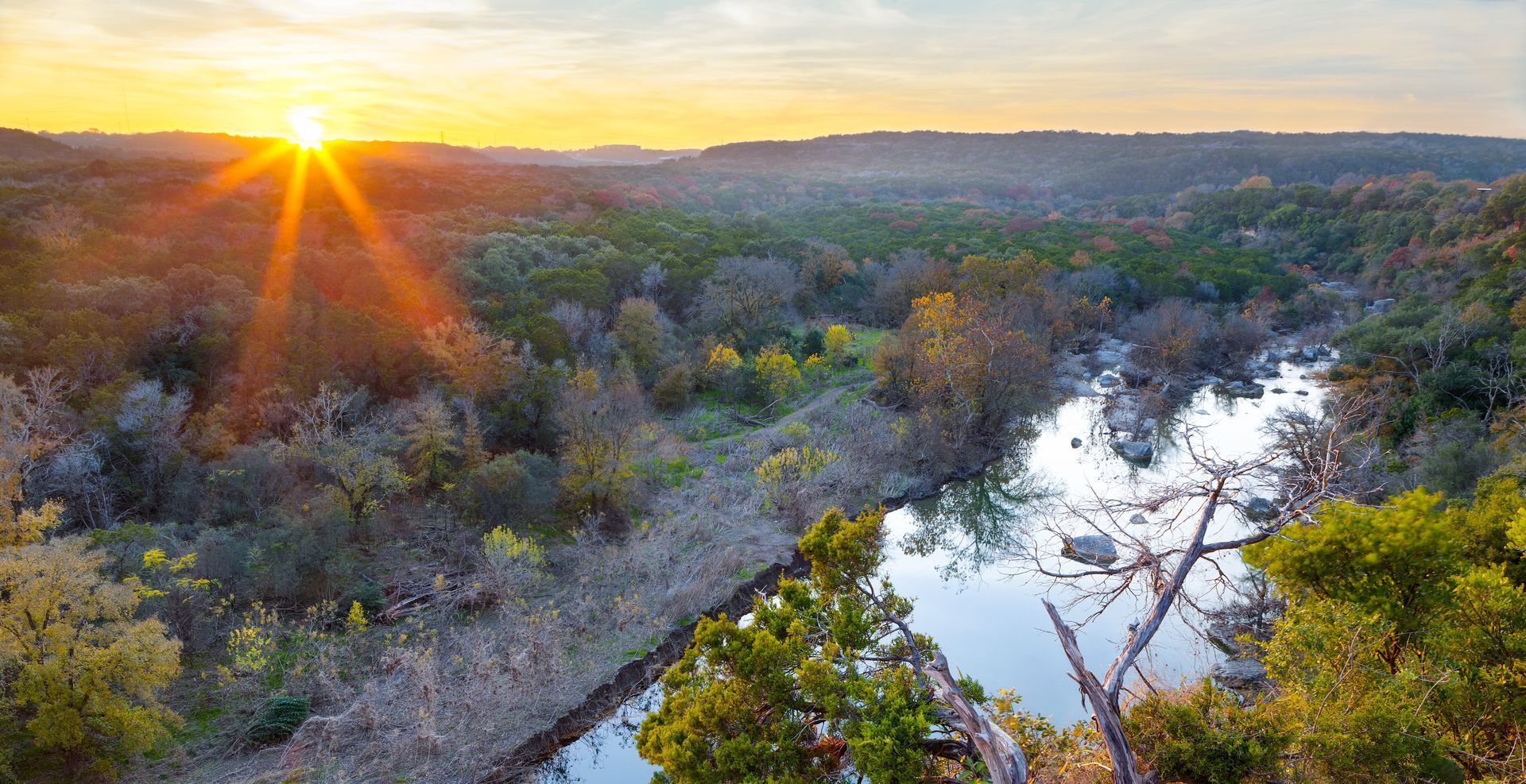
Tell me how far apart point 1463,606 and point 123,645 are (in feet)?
55.1

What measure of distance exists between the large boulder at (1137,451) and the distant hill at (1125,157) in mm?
80899

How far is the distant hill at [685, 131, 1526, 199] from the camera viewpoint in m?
89.3

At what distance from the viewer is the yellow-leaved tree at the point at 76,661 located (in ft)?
30.0

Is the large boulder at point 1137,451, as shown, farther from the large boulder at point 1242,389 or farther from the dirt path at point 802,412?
the dirt path at point 802,412

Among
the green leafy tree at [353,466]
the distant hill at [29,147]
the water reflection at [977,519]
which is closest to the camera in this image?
the green leafy tree at [353,466]

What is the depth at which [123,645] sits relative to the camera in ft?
31.2

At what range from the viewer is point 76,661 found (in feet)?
30.6

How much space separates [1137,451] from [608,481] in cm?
1832

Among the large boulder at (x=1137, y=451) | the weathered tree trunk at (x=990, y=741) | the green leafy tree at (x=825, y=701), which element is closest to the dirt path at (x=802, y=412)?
the large boulder at (x=1137, y=451)

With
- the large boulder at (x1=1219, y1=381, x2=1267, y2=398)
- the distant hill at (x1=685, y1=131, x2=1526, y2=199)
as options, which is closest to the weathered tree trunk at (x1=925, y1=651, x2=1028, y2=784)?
the large boulder at (x1=1219, y1=381, x2=1267, y2=398)

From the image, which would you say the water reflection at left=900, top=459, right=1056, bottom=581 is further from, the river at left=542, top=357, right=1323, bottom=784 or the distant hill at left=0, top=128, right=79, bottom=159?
the distant hill at left=0, top=128, right=79, bottom=159

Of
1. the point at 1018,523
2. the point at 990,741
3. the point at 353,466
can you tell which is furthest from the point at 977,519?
the point at 353,466

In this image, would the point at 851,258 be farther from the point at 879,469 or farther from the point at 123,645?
the point at 123,645

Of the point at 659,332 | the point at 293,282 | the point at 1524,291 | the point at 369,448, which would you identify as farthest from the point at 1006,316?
the point at 293,282
